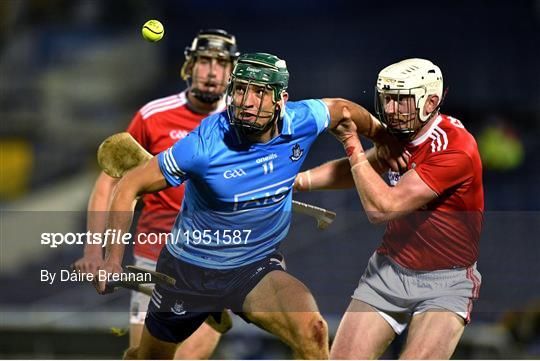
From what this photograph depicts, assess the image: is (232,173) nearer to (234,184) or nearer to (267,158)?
(234,184)

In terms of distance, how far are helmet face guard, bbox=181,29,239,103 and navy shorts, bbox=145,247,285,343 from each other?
121 centimetres

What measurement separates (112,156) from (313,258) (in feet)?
16.6

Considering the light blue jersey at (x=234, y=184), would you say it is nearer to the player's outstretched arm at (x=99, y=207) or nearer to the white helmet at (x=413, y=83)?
the white helmet at (x=413, y=83)

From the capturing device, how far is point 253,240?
606 cm

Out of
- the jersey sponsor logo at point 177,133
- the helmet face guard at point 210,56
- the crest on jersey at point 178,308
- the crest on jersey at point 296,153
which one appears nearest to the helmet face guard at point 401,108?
the crest on jersey at point 296,153

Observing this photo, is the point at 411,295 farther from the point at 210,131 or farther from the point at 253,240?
the point at 210,131

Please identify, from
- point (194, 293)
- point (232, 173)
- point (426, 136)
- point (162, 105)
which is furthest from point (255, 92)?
point (162, 105)

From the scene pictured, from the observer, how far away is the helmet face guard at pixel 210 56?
7051 millimetres

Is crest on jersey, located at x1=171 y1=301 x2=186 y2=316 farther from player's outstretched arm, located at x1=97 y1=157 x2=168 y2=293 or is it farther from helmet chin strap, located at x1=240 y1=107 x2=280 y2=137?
helmet chin strap, located at x1=240 y1=107 x2=280 y2=137

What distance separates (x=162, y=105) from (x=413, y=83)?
1862mm

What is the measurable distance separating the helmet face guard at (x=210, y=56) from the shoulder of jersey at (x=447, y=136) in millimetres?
1432

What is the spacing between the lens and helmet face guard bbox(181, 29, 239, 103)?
7.05 meters

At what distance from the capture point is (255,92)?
575 cm

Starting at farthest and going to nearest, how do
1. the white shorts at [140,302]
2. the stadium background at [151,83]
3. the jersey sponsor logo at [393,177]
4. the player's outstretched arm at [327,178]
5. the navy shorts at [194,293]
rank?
the stadium background at [151,83] → the white shorts at [140,302] → the player's outstretched arm at [327,178] → the jersey sponsor logo at [393,177] → the navy shorts at [194,293]
